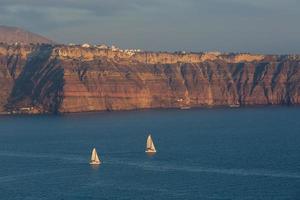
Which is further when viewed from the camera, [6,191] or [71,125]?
[71,125]

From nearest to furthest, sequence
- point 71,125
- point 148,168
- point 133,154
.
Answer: point 148,168
point 133,154
point 71,125

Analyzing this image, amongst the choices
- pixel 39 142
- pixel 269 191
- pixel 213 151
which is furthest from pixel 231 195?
pixel 39 142

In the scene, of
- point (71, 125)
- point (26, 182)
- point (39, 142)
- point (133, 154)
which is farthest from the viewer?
point (71, 125)

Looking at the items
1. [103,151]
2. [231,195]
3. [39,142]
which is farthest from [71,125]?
[231,195]

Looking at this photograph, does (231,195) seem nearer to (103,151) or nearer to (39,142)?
(103,151)

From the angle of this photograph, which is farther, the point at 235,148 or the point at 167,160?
the point at 235,148

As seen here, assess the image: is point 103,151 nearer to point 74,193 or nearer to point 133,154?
point 133,154
